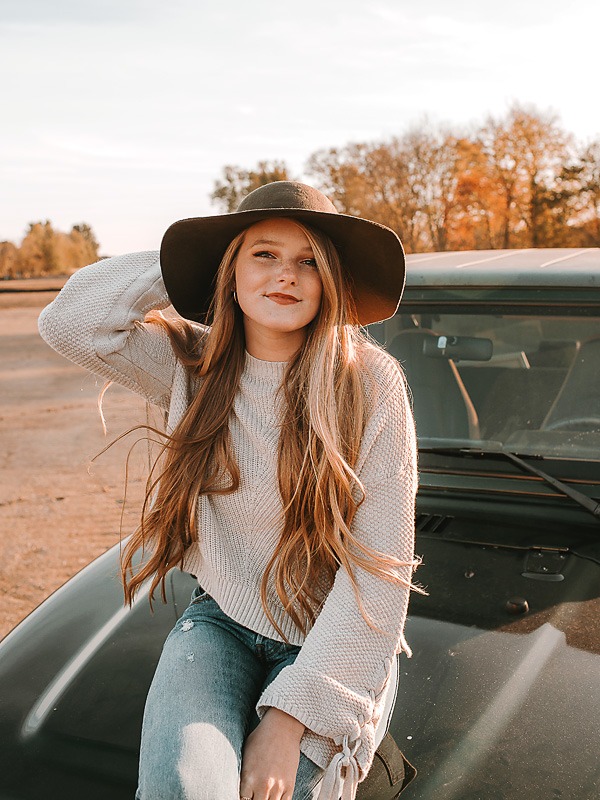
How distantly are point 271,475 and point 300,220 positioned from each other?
602mm

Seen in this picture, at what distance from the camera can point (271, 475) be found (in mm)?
1883

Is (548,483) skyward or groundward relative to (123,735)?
skyward

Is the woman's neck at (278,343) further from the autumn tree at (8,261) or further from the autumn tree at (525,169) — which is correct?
the autumn tree at (8,261)

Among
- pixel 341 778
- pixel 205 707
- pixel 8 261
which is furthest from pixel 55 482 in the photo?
pixel 8 261

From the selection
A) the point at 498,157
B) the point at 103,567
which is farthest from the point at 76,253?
the point at 103,567

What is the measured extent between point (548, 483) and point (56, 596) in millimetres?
1413

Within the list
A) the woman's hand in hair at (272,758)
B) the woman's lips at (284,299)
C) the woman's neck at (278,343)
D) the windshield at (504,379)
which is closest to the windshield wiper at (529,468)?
A: the windshield at (504,379)

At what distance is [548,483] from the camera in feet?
7.38

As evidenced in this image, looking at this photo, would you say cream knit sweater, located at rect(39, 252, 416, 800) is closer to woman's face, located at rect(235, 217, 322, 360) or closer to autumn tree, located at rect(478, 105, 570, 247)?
woman's face, located at rect(235, 217, 322, 360)

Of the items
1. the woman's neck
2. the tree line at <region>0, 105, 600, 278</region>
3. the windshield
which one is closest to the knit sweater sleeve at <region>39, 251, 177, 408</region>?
the woman's neck

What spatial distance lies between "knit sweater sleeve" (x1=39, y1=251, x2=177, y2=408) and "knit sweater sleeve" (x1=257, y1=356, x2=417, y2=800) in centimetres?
63

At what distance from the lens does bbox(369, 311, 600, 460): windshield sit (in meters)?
2.39

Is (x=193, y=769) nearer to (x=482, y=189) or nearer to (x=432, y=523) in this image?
(x=432, y=523)

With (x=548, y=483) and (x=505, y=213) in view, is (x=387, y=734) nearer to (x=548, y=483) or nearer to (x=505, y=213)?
(x=548, y=483)
